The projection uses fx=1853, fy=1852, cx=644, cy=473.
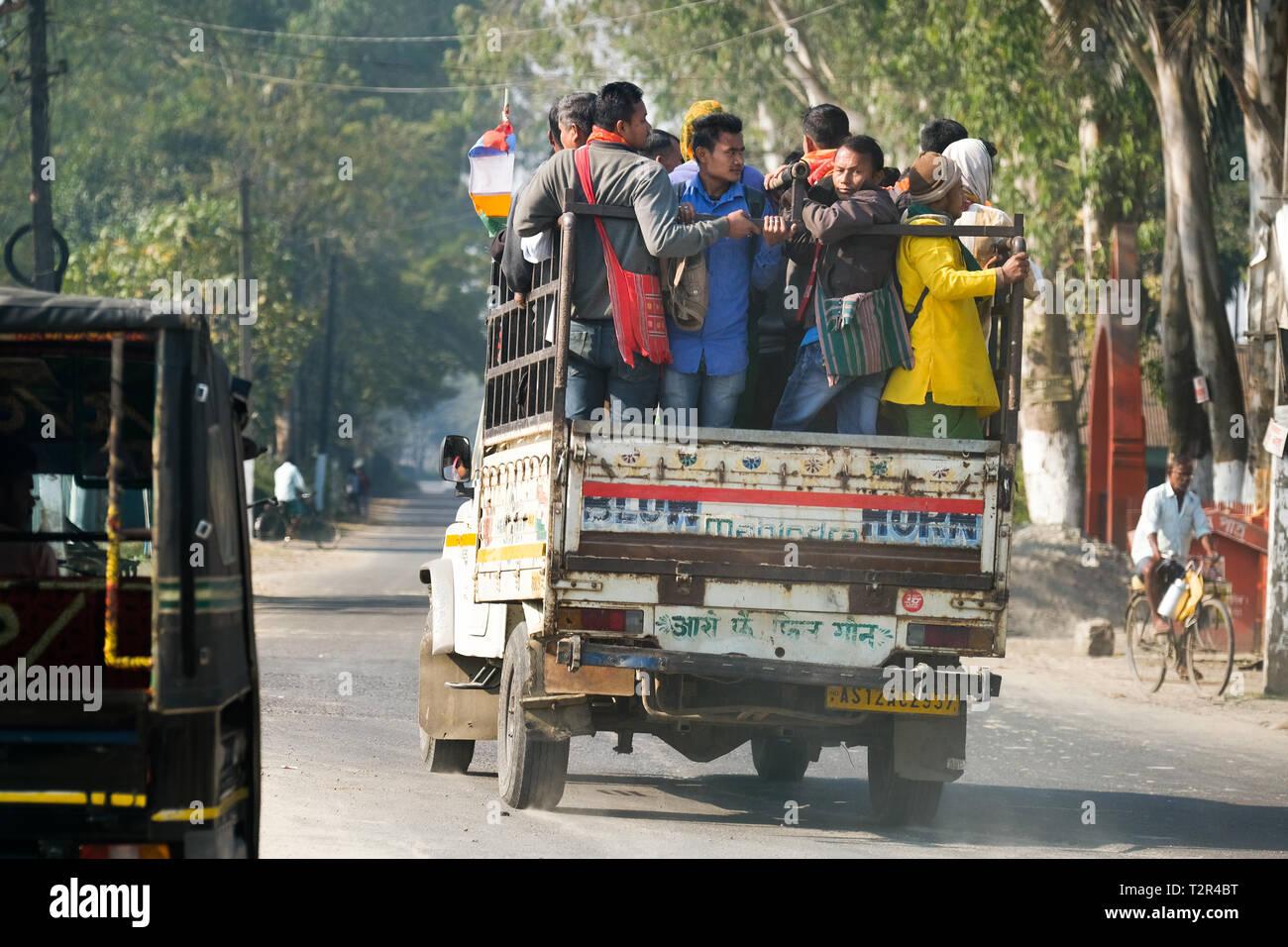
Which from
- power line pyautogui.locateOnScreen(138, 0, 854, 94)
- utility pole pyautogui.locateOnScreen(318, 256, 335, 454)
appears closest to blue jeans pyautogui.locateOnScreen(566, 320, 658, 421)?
power line pyautogui.locateOnScreen(138, 0, 854, 94)

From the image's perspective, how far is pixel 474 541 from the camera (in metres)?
9.41

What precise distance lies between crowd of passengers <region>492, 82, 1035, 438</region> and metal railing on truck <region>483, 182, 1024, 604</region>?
86mm

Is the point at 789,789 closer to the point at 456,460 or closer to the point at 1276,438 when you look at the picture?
the point at 456,460

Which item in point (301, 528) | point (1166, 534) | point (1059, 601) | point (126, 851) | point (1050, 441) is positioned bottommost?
point (126, 851)

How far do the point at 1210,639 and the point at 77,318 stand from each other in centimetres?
1231

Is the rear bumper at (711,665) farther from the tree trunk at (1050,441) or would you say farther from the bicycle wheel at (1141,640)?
the tree trunk at (1050,441)

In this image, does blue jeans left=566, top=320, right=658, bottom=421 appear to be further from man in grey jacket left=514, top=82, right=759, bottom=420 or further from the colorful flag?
the colorful flag

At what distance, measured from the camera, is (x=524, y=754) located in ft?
27.3

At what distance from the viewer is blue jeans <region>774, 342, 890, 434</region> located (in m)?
8.31

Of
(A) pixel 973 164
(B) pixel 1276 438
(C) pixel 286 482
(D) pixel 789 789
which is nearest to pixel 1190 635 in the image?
(B) pixel 1276 438

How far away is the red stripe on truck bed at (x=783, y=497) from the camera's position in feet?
25.5

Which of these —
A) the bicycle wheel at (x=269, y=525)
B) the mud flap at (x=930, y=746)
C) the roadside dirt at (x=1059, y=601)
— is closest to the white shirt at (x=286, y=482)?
the bicycle wheel at (x=269, y=525)
